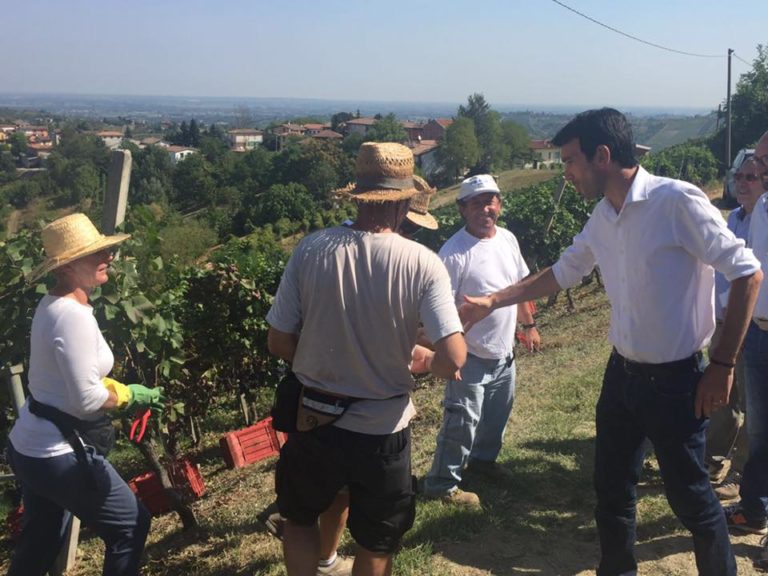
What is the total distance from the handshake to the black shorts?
694mm

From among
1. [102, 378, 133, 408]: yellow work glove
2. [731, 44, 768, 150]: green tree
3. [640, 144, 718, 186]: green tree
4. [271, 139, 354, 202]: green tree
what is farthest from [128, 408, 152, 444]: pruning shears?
[271, 139, 354, 202]: green tree

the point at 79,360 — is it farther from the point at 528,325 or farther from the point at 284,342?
the point at 528,325

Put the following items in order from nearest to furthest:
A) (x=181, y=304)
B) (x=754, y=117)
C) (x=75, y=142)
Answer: (x=181, y=304)
(x=754, y=117)
(x=75, y=142)

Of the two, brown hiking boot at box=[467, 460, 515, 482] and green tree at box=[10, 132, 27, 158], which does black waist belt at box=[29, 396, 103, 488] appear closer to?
brown hiking boot at box=[467, 460, 515, 482]

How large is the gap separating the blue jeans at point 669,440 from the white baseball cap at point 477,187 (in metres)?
1.37

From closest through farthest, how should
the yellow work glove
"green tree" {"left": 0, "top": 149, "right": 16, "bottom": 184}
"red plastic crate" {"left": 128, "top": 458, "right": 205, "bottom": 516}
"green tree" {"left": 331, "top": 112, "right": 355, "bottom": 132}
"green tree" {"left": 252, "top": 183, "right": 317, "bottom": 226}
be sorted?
the yellow work glove, "red plastic crate" {"left": 128, "top": 458, "right": 205, "bottom": 516}, "green tree" {"left": 252, "top": 183, "right": 317, "bottom": 226}, "green tree" {"left": 0, "top": 149, "right": 16, "bottom": 184}, "green tree" {"left": 331, "top": 112, "right": 355, "bottom": 132}

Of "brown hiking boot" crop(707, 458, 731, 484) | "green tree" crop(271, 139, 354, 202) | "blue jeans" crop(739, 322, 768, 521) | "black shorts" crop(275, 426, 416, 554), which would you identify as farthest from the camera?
"green tree" crop(271, 139, 354, 202)

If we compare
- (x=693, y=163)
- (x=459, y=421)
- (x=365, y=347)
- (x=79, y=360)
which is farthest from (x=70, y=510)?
(x=693, y=163)

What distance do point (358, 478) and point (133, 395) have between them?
1038 mm

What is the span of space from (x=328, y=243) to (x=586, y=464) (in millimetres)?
2717

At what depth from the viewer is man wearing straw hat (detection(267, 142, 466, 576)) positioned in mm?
2156

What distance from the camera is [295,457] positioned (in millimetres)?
2336

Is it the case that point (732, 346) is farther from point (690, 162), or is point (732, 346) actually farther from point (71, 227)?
point (690, 162)

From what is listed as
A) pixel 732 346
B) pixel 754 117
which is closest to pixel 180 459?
pixel 732 346
